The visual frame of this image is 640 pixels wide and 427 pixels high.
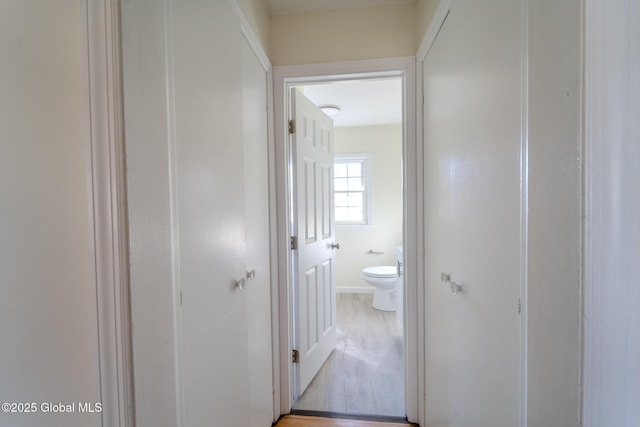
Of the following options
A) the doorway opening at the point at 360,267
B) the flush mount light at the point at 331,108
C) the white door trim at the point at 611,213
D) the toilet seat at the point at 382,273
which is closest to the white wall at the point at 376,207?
the doorway opening at the point at 360,267

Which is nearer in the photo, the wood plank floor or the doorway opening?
the wood plank floor

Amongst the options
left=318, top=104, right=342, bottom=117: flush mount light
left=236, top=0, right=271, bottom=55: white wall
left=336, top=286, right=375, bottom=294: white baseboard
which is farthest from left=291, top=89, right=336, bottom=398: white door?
left=336, top=286, right=375, bottom=294: white baseboard

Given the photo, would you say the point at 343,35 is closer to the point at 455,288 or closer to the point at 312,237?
the point at 312,237

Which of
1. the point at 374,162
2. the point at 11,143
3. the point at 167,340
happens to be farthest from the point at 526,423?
the point at 374,162

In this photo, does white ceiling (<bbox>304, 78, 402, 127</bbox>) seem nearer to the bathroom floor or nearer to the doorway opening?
the doorway opening

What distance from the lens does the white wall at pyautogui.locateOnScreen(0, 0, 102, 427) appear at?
51 cm

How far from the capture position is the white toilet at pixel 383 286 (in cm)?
327

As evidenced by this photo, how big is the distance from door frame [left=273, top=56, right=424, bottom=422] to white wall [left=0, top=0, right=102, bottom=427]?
1.19 metres

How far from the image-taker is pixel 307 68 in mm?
1646

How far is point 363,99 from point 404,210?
1798 mm

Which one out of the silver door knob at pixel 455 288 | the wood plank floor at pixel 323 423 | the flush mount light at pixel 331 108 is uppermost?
the flush mount light at pixel 331 108

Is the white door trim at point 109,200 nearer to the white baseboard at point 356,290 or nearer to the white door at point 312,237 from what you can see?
the white door at point 312,237

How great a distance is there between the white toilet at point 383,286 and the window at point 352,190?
96 cm

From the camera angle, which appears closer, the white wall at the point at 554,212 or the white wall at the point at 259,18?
the white wall at the point at 554,212
